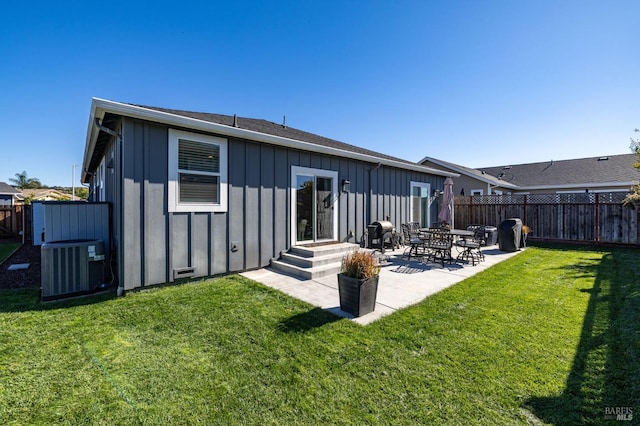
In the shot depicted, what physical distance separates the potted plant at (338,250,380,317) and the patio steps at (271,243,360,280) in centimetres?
179

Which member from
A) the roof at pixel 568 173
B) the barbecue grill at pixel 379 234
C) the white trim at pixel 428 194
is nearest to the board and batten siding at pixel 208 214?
the barbecue grill at pixel 379 234

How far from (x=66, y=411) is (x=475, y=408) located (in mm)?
2902

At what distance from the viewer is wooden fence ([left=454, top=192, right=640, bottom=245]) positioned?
30.7 ft

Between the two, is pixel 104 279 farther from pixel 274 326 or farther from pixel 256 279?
pixel 274 326

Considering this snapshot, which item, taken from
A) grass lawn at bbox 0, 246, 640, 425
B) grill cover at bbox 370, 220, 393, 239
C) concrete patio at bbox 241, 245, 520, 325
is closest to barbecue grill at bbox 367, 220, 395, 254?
grill cover at bbox 370, 220, 393, 239

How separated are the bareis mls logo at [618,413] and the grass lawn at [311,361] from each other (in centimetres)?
4

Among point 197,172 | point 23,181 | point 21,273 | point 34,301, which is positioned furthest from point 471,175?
point 23,181

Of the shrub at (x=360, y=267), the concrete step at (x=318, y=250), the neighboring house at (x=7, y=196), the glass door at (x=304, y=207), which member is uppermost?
the neighboring house at (x=7, y=196)

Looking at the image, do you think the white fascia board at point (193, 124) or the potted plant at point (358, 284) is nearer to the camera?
the potted plant at point (358, 284)

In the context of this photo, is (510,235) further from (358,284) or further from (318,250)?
(358,284)

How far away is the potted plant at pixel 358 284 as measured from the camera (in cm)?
347

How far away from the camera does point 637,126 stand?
26.3 ft

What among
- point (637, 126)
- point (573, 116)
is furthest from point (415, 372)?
point (573, 116)

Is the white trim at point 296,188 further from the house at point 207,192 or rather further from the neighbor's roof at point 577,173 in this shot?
the neighbor's roof at point 577,173
